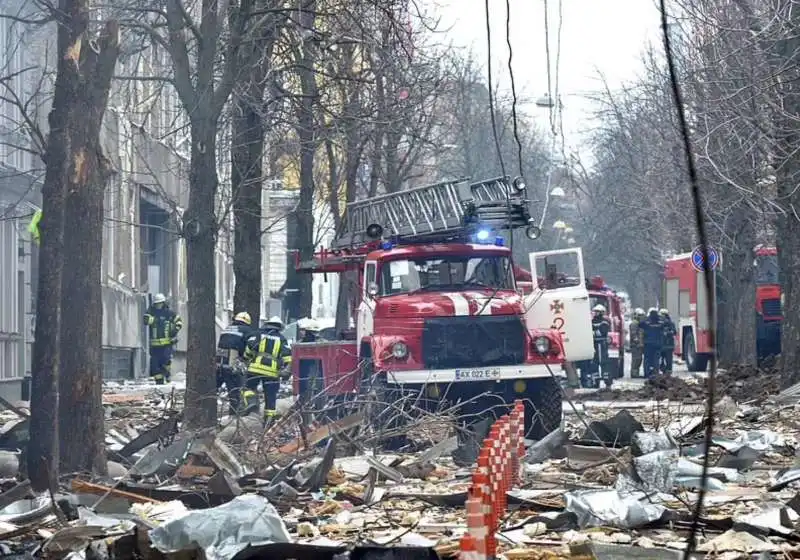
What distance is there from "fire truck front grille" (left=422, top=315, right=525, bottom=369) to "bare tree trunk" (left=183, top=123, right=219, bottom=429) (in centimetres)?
259

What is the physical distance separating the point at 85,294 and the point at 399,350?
15.4 feet

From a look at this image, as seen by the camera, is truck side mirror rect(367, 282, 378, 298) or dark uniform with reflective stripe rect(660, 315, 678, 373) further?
dark uniform with reflective stripe rect(660, 315, 678, 373)

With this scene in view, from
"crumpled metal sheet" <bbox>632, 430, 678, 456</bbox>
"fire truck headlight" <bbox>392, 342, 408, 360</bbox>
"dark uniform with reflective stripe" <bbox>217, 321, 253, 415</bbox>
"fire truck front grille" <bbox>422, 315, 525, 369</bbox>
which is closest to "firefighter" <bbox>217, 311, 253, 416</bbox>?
"dark uniform with reflective stripe" <bbox>217, 321, 253, 415</bbox>

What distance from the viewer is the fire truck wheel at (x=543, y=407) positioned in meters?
17.0

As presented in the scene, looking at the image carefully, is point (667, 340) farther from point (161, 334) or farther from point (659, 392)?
point (161, 334)

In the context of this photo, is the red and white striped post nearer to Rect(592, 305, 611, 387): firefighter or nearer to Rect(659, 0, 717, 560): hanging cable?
Rect(659, 0, 717, 560): hanging cable

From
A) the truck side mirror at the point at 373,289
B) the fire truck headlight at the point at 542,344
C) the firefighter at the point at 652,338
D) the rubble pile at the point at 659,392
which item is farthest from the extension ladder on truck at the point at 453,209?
the firefighter at the point at 652,338

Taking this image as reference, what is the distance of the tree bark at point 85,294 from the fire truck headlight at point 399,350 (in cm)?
450

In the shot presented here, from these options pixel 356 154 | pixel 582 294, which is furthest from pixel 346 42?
pixel 356 154

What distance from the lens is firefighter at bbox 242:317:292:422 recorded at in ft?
57.8

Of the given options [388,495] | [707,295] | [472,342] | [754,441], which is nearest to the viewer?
[707,295]

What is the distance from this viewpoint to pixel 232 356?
19359mm

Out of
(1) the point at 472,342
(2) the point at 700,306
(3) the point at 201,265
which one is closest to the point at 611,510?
(1) the point at 472,342

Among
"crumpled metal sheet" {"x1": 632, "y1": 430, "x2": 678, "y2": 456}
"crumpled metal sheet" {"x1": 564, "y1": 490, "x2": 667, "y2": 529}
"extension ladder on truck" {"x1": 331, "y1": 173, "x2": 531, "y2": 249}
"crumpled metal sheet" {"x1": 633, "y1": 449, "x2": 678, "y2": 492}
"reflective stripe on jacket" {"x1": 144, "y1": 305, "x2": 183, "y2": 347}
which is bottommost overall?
"crumpled metal sheet" {"x1": 564, "y1": 490, "x2": 667, "y2": 529}
